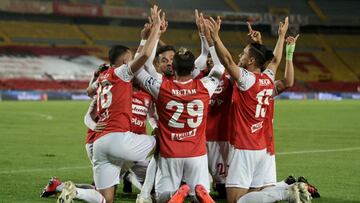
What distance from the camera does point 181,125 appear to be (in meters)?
8.51

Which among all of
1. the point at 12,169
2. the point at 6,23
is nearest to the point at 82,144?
the point at 12,169

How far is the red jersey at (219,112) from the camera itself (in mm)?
10375

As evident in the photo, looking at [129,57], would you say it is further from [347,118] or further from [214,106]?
[347,118]

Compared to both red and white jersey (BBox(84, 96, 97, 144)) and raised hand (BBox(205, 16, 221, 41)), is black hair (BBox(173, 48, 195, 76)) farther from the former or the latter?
red and white jersey (BBox(84, 96, 97, 144))

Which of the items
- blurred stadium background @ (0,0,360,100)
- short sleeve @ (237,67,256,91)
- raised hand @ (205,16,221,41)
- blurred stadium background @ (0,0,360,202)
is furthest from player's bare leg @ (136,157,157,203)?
blurred stadium background @ (0,0,360,100)

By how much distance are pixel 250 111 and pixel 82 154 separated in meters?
8.57

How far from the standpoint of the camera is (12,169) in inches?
544

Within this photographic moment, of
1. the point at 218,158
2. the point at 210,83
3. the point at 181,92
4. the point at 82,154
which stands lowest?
the point at 82,154

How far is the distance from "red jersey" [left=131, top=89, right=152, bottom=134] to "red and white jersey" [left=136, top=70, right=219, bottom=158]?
179 centimetres

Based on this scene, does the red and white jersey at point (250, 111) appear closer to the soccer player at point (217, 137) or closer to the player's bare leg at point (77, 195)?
the soccer player at point (217, 137)

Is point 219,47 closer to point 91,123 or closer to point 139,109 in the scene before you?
point 139,109

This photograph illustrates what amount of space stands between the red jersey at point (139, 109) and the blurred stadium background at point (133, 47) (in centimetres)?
833

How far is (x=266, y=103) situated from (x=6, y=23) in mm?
52937

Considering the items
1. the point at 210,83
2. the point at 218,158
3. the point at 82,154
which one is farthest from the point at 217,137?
the point at 82,154
